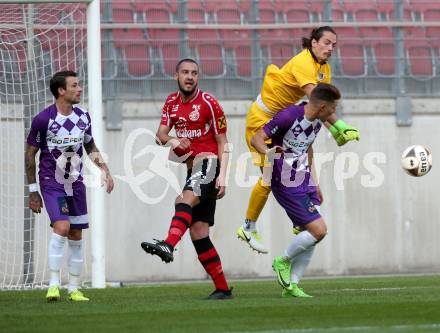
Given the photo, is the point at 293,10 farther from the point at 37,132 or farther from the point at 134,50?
the point at 37,132

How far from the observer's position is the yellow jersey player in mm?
9625

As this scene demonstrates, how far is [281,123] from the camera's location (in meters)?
8.80

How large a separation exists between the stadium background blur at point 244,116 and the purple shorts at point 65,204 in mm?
6779

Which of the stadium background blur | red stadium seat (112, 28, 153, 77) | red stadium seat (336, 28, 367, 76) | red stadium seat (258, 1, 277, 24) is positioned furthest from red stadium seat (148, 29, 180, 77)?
red stadium seat (336, 28, 367, 76)

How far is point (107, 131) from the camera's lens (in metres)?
16.2

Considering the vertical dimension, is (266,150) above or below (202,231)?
above

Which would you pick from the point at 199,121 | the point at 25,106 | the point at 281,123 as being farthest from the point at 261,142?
the point at 25,106

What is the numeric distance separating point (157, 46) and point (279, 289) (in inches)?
267

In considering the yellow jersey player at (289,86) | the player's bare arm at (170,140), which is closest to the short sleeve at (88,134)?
the player's bare arm at (170,140)

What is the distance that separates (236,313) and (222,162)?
1.78 m

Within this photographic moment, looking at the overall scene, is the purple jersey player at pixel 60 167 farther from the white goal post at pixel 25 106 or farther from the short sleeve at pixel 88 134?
the white goal post at pixel 25 106

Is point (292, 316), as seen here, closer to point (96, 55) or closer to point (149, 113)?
point (96, 55)

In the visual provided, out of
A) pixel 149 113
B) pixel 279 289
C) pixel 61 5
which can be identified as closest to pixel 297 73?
pixel 279 289

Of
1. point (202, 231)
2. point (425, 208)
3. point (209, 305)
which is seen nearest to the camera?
point (209, 305)
